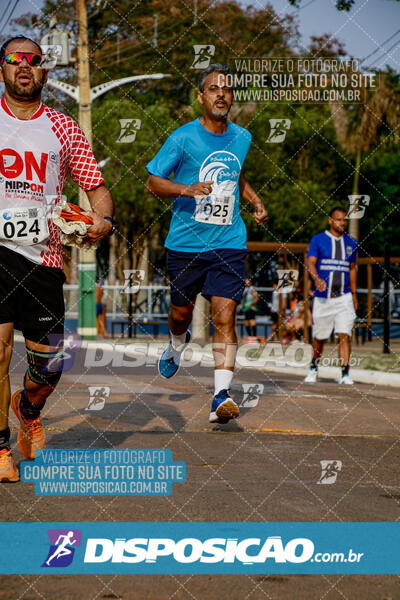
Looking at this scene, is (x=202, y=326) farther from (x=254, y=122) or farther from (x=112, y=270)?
(x=112, y=270)

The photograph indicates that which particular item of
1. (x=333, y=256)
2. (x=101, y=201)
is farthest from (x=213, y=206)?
(x=333, y=256)

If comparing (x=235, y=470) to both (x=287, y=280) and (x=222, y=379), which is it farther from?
(x=287, y=280)

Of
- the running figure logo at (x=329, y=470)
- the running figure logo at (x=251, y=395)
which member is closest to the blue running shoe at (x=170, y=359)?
the running figure logo at (x=251, y=395)

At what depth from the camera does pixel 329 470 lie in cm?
527

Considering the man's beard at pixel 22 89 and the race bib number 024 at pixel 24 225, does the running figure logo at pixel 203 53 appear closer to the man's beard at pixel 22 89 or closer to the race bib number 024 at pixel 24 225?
the man's beard at pixel 22 89

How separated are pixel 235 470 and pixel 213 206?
236 centimetres

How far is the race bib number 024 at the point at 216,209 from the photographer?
6992 millimetres

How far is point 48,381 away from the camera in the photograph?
533cm

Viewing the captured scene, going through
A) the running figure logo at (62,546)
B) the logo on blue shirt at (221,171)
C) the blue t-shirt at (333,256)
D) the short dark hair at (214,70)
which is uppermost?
the short dark hair at (214,70)

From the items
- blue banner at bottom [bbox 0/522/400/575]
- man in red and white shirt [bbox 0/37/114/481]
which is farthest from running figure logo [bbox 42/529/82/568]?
man in red and white shirt [bbox 0/37/114/481]

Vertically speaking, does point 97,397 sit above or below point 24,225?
below

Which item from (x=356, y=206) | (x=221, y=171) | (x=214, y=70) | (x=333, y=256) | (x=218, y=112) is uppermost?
(x=214, y=70)

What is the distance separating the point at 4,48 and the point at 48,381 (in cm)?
175

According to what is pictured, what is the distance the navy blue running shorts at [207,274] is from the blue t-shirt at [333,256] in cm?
418
